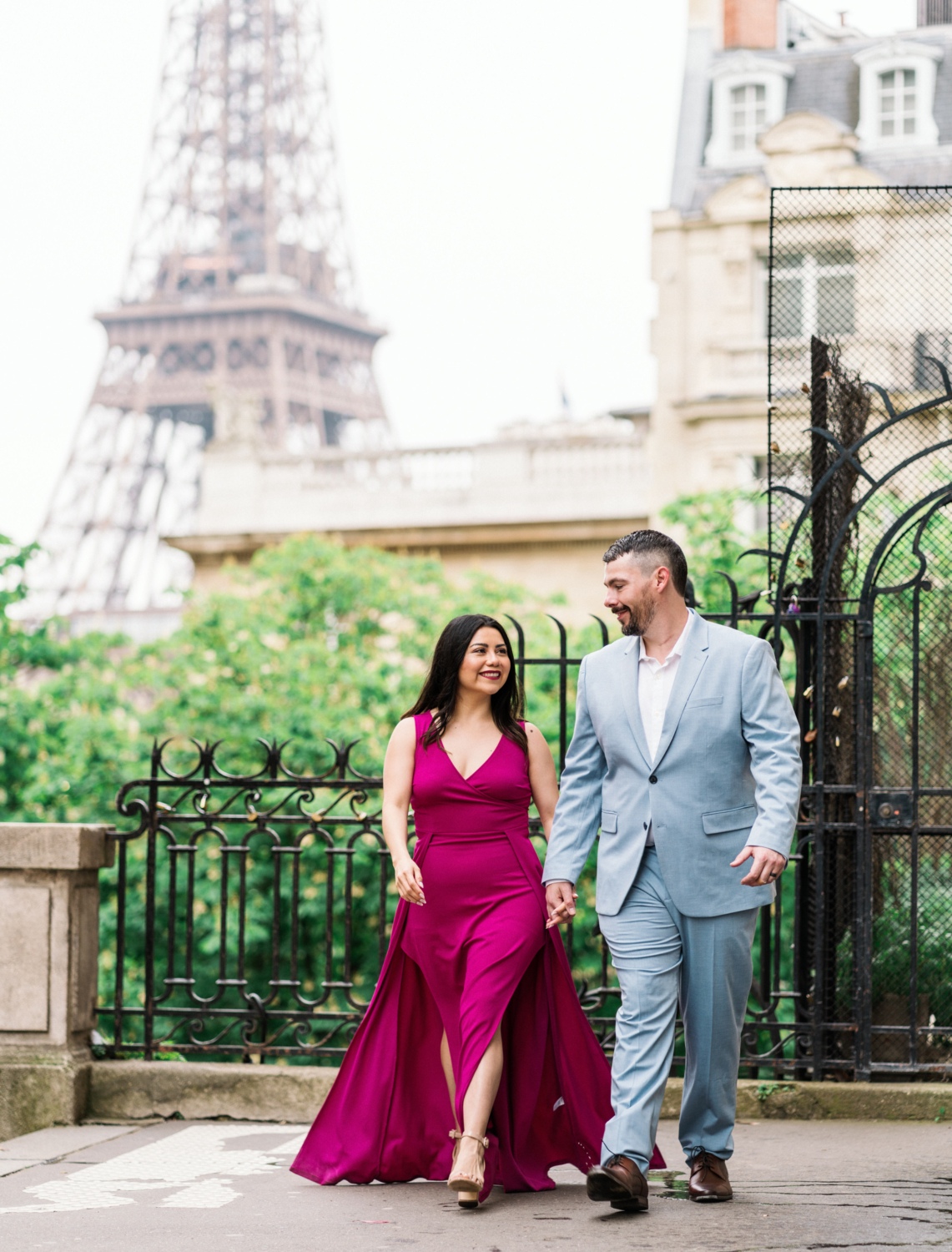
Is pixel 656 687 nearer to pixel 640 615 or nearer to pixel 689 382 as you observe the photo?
pixel 640 615

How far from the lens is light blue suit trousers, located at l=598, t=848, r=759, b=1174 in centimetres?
438

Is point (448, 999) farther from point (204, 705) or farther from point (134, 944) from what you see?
point (204, 705)

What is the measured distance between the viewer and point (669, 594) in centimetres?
462

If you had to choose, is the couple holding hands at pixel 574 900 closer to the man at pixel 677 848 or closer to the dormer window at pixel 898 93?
the man at pixel 677 848

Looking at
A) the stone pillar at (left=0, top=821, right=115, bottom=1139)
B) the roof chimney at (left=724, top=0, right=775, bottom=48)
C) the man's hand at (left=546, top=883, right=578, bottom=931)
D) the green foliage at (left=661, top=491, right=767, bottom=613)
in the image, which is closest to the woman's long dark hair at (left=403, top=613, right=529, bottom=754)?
the man's hand at (left=546, top=883, right=578, bottom=931)

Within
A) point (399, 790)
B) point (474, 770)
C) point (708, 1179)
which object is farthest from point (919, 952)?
point (399, 790)

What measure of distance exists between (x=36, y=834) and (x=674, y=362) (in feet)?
67.3

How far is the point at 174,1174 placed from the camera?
16.9 ft

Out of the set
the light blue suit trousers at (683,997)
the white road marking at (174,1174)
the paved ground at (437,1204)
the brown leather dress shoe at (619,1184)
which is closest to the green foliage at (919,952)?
the paved ground at (437,1204)

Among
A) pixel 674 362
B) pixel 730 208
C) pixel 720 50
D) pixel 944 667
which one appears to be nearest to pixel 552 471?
pixel 674 362

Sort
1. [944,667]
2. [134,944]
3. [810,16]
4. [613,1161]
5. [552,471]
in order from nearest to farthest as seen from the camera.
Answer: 1. [613,1161]
2. [944,667]
3. [134,944]
4. [552,471]
5. [810,16]

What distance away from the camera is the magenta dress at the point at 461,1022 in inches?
187

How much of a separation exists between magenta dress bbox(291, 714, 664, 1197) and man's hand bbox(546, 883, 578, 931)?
0.47 feet

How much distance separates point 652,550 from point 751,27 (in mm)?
26544
